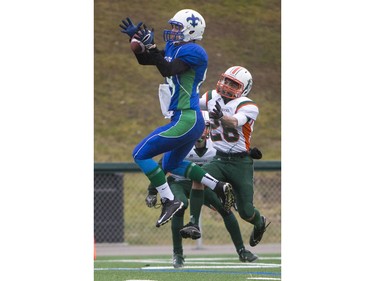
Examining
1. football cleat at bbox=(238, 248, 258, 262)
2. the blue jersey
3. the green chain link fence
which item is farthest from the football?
the green chain link fence

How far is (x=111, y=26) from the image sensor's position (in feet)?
56.2

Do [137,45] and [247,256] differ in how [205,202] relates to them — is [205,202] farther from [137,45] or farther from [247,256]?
[137,45]

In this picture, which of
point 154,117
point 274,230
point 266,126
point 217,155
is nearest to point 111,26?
point 154,117

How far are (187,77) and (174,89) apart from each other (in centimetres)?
12

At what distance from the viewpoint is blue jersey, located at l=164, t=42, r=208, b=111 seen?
6281mm

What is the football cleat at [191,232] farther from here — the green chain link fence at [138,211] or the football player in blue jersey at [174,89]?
the green chain link fence at [138,211]

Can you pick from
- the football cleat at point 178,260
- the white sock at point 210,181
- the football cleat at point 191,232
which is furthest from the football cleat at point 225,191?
the football cleat at point 178,260

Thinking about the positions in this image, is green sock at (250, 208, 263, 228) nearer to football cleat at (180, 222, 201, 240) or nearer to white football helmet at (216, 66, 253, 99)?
white football helmet at (216, 66, 253, 99)

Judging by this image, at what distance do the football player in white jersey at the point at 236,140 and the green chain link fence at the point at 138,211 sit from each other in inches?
151

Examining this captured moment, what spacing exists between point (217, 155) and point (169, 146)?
146 centimetres

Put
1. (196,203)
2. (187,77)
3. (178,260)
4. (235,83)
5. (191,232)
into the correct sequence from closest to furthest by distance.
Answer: (187,77), (191,232), (196,203), (235,83), (178,260)

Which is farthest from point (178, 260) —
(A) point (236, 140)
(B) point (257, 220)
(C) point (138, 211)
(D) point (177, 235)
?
(C) point (138, 211)

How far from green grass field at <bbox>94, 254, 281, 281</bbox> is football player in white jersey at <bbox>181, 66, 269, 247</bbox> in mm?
449

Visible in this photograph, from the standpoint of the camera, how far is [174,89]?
6.39m
